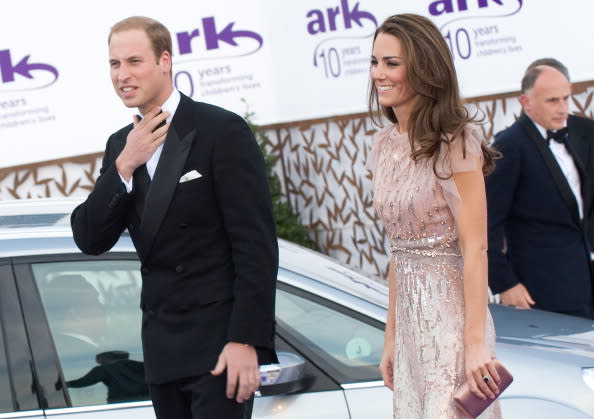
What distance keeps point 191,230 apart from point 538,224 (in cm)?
254

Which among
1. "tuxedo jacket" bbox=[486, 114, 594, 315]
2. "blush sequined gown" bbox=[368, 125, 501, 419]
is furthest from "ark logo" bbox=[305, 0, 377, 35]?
"blush sequined gown" bbox=[368, 125, 501, 419]

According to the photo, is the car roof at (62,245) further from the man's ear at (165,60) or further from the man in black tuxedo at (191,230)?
the man's ear at (165,60)

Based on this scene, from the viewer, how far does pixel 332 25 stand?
7.99 metres

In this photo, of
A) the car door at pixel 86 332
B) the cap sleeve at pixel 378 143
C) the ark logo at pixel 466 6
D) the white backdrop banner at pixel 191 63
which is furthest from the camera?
the white backdrop banner at pixel 191 63

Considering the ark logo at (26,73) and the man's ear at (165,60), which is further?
the ark logo at (26,73)

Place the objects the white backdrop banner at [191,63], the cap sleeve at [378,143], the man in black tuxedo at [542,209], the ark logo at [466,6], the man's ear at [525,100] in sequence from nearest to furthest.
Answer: the cap sleeve at [378,143] → the man in black tuxedo at [542,209] → the man's ear at [525,100] → the ark logo at [466,6] → the white backdrop banner at [191,63]

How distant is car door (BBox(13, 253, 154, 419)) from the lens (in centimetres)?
354

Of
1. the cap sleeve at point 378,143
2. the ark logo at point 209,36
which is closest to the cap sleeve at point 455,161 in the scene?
the cap sleeve at point 378,143

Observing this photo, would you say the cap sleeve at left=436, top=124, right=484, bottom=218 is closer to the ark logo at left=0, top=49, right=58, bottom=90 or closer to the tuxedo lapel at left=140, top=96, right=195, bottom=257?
the tuxedo lapel at left=140, top=96, right=195, bottom=257

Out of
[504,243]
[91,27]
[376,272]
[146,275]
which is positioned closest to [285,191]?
[376,272]

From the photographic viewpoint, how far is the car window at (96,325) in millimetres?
3578

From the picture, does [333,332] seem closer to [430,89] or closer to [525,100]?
[430,89]

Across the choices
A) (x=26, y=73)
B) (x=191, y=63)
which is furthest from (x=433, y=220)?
(x=26, y=73)

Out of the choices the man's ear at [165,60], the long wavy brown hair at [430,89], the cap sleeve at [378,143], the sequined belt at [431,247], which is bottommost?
the sequined belt at [431,247]
